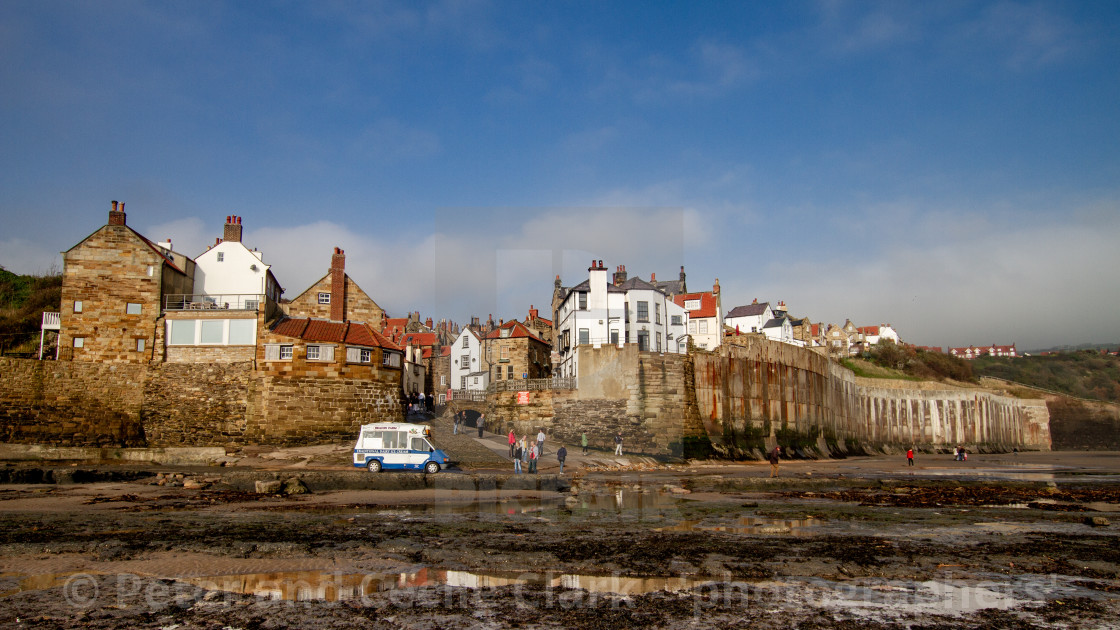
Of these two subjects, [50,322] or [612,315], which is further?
[612,315]

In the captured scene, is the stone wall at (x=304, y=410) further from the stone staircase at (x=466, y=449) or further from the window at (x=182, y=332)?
the stone staircase at (x=466, y=449)

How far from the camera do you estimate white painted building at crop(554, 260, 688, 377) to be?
51469 millimetres

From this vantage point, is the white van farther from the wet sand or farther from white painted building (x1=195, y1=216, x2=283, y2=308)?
white painted building (x1=195, y1=216, x2=283, y2=308)

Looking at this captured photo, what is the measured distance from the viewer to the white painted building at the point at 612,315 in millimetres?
51469

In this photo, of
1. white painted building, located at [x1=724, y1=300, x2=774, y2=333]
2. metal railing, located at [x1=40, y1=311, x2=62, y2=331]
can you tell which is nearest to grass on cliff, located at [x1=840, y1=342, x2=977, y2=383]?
white painted building, located at [x1=724, y1=300, x2=774, y2=333]

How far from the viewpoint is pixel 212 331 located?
36.4m

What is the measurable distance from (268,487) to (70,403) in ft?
67.0

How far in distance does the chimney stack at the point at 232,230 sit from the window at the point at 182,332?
8445 millimetres

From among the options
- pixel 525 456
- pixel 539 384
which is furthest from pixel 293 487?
pixel 539 384

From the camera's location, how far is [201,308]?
3794 cm

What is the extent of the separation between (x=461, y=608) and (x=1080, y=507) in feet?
70.8

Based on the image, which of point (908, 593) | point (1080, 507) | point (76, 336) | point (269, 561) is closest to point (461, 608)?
point (269, 561)

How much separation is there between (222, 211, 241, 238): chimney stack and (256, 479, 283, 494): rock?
2581cm

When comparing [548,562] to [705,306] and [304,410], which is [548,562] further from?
[705,306]
